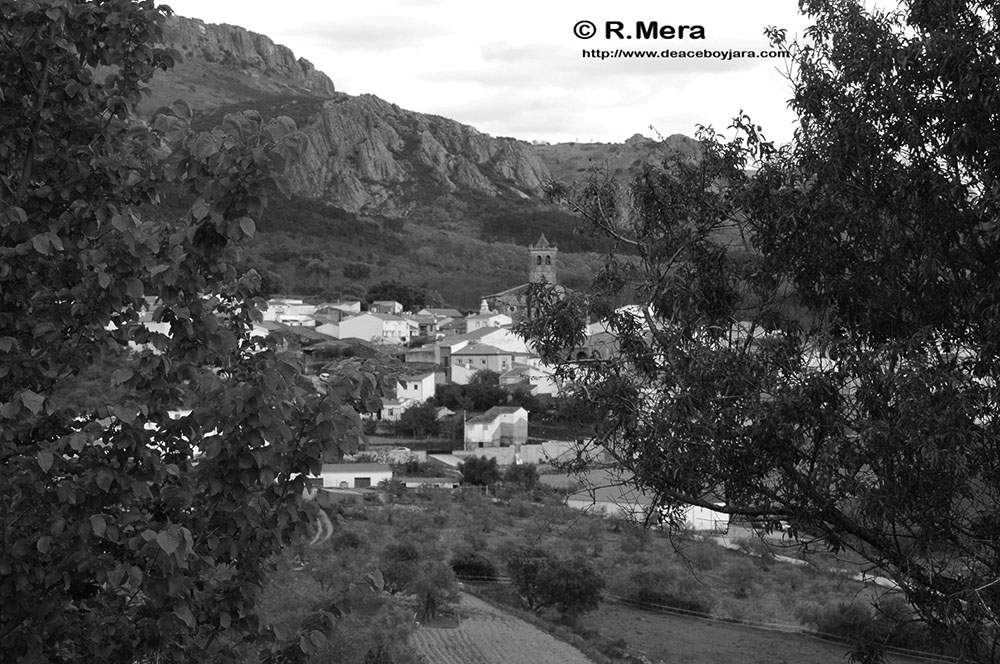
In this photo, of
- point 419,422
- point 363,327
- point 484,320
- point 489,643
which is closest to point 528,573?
point 489,643

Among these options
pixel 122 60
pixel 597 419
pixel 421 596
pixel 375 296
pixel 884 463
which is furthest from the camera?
pixel 375 296

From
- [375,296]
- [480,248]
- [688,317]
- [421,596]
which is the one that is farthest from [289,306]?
[688,317]

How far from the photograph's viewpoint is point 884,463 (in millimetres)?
4605

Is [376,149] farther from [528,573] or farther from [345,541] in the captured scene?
[528,573]

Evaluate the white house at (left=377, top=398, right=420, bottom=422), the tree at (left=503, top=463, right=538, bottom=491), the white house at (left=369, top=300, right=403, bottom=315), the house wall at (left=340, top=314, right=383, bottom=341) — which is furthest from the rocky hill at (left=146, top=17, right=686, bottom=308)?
the tree at (left=503, top=463, right=538, bottom=491)

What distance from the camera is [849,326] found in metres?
5.56

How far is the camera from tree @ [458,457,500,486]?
1266 inches

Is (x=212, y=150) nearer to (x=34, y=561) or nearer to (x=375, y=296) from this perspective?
(x=34, y=561)

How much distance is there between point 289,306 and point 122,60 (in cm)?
5315

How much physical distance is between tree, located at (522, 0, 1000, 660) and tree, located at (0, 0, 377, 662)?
2.42 metres

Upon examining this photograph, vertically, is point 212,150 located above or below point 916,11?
below

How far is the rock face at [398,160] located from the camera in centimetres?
10331

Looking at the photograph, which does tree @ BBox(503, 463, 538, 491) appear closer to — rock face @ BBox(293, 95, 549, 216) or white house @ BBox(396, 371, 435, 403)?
white house @ BBox(396, 371, 435, 403)

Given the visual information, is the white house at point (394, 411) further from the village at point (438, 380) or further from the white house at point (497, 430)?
the white house at point (497, 430)
